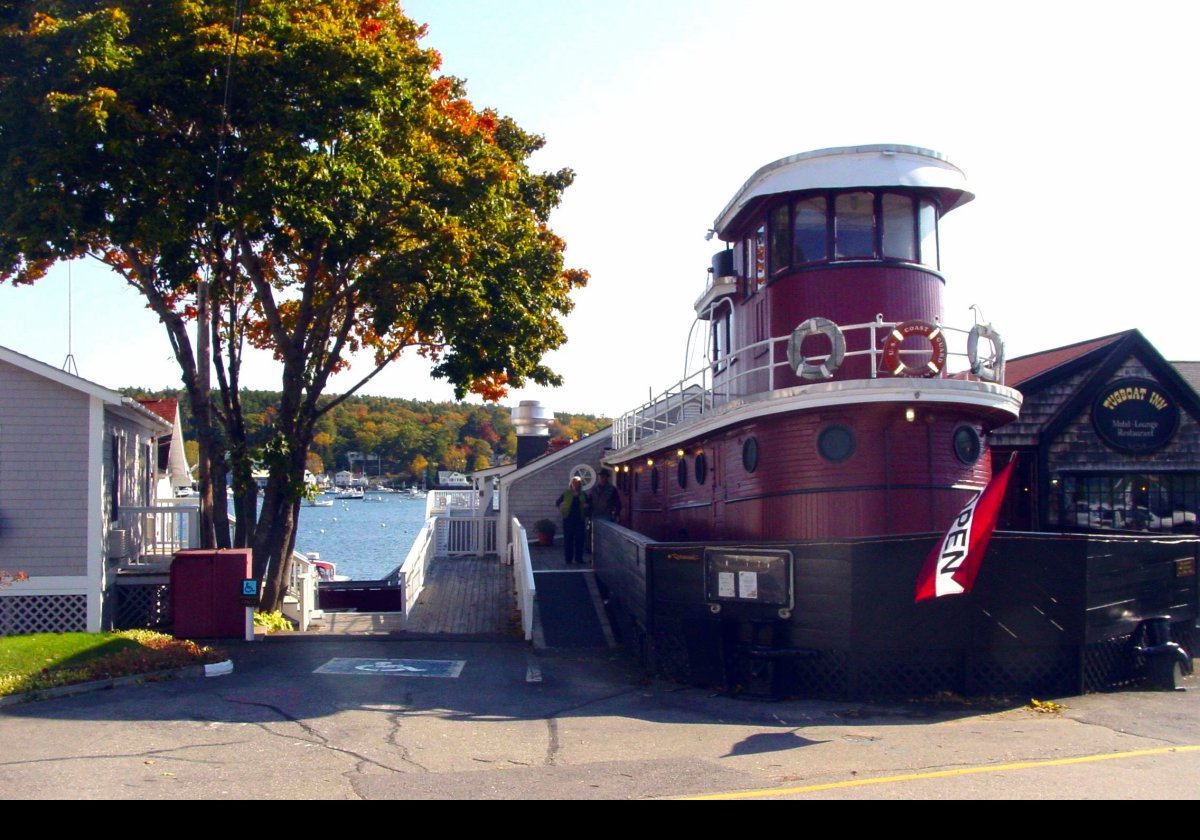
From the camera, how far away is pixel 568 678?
13359 mm

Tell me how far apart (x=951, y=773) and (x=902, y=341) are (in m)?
5.80

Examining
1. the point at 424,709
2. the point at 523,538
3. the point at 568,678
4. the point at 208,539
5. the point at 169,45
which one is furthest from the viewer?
the point at 523,538

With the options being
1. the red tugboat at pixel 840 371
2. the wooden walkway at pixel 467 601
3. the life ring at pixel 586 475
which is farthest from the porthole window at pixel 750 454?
the life ring at pixel 586 475

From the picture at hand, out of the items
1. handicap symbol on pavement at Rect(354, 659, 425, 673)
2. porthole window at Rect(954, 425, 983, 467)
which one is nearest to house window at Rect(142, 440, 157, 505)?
handicap symbol on pavement at Rect(354, 659, 425, 673)

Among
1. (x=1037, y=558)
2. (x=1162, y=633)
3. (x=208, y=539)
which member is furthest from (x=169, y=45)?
(x=1162, y=633)

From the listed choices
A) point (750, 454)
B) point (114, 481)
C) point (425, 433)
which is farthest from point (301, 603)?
point (425, 433)

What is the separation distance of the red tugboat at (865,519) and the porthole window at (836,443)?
0.06 feet

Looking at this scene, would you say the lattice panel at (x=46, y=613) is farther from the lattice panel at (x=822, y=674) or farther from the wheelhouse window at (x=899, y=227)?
the wheelhouse window at (x=899, y=227)

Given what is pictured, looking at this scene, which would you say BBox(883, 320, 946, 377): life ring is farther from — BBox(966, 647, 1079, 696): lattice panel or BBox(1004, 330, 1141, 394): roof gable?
BBox(1004, 330, 1141, 394): roof gable

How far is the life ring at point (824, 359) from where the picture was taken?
1218 centimetres

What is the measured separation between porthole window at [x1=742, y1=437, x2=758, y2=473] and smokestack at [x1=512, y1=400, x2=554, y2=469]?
1704 centimetres

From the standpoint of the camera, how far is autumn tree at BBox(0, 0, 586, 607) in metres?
15.2

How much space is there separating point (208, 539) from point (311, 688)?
6964 mm

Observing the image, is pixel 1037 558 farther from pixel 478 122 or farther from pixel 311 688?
pixel 478 122
